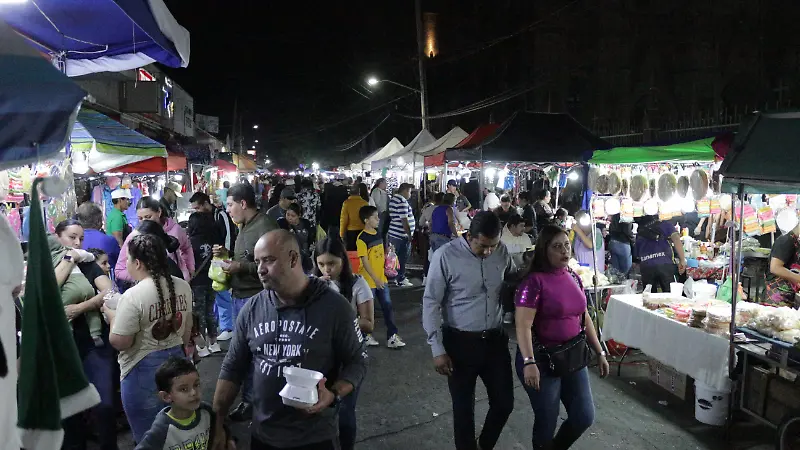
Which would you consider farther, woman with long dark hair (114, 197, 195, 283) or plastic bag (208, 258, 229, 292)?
plastic bag (208, 258, 229, 292)

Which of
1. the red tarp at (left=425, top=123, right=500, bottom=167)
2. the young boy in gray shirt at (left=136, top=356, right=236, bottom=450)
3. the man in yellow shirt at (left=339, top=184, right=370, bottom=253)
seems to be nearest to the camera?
the young boy in gray shirt at (left=136, top=356, right=236, bottom=450)

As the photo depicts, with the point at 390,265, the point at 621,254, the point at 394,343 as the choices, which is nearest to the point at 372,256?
the point at 390,265

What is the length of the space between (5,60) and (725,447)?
228 inches

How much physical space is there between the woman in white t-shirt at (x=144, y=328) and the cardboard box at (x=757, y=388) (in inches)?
188

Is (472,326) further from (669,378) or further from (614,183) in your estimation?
(614,183)

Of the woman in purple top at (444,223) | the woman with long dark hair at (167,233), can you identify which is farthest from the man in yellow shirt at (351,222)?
the woman with long dark hair at (167,233)

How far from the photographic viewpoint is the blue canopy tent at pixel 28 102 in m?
1.59

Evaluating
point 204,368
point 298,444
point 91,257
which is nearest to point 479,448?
point 298,444

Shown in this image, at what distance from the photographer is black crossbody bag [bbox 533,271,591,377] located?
3.81 meters

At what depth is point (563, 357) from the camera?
12.5 ft

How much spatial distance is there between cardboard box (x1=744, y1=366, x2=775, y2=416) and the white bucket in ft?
1.05

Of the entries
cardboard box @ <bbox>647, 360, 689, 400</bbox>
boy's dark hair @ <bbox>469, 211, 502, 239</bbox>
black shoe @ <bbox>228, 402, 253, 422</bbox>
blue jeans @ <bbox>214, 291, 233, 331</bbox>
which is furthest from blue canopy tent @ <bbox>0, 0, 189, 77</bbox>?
cardboard box @ <bbox>647, 360, 689, 400</bbox>

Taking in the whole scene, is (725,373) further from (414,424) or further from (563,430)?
(414,424)

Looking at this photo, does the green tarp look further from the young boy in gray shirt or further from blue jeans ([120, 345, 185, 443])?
blue jeans ([120, 345, 185, 443])
